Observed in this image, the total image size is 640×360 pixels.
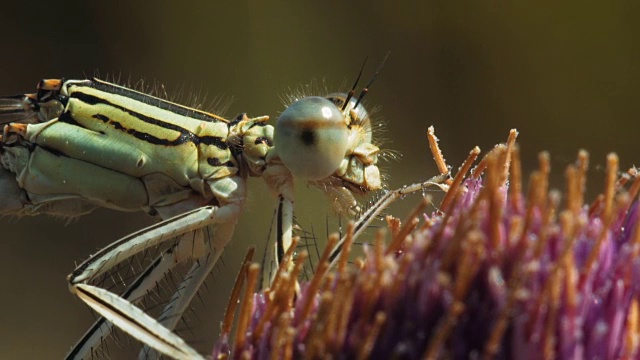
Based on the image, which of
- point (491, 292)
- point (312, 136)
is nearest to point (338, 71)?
point (312, 136)

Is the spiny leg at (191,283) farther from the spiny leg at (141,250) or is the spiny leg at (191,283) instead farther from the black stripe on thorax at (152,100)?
the black stripe on thorax at (152,100)

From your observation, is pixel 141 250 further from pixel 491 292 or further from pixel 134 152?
pixel 491 292

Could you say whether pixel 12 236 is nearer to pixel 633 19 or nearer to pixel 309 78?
pixel 309 78

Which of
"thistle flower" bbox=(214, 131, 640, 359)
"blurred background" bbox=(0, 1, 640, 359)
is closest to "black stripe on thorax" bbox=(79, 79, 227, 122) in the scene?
"thistle flower" bbox=(214, 131, 640, 359)

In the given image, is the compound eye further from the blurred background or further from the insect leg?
the blurred background

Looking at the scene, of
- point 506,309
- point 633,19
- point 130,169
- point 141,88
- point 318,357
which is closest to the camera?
point 506,309

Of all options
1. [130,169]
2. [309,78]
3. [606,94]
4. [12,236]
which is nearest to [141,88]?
[130,169]

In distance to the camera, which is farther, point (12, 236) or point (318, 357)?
point (12, 236)
